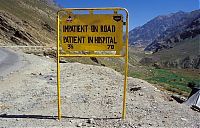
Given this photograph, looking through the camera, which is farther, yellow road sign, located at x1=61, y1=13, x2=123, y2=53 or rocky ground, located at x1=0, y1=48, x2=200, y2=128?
rocky ground, located at x1=0, y1=48, x2=200, y2=128

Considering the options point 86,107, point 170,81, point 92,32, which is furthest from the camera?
point 170,81

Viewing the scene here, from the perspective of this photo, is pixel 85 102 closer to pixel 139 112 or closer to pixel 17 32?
pixel 139 112

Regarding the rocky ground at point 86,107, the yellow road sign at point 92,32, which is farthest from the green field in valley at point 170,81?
the yellow road sign at point 92,32

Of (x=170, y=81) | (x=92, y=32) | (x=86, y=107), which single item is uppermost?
(x=92, y=32)

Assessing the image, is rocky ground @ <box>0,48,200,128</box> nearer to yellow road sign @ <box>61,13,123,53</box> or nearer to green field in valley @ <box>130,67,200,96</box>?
yellow road sign @ <box>61,13,123,53</box>

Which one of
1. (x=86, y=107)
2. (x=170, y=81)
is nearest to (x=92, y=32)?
(x=86, y=107)

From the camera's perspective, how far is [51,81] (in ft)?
40.4

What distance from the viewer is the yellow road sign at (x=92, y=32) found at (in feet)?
21.4

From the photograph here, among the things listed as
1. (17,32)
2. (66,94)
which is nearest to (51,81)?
(66,94)

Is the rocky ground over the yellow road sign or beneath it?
beneath

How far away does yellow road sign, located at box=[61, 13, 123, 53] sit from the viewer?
6.53 m

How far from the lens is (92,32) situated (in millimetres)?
6574

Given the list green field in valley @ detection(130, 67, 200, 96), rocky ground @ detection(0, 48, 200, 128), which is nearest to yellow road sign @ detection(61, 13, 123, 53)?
rocky ground @ detection(0, 48, 200, 128)

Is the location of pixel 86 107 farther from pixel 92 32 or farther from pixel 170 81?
pixel 170 81
